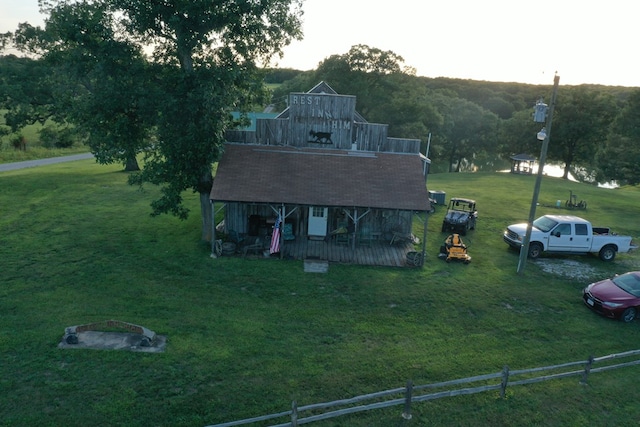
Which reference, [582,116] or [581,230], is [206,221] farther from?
[582,116]

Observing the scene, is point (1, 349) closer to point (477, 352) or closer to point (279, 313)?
point (279, 313)

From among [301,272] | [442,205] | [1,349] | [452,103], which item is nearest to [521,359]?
[301,272]

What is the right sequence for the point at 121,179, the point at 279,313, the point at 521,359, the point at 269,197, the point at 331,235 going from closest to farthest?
the point at 521,359
the point at 279,313
the point at 269,197
the point at 331,235
the point at 121,179

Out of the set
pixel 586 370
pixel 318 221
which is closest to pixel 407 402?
pixel 586 370

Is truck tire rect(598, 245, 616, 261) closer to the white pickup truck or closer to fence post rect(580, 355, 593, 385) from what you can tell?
the white pickup truck

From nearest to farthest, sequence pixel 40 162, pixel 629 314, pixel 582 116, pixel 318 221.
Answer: pixel 629 314
pixel 318 221
pixel 40 162
pixel 582 116

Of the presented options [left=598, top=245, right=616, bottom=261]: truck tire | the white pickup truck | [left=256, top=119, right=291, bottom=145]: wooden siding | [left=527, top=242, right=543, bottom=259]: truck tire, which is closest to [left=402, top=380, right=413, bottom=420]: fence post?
the white pickup truck

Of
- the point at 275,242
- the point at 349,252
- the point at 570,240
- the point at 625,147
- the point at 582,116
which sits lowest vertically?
the point at 349,252
